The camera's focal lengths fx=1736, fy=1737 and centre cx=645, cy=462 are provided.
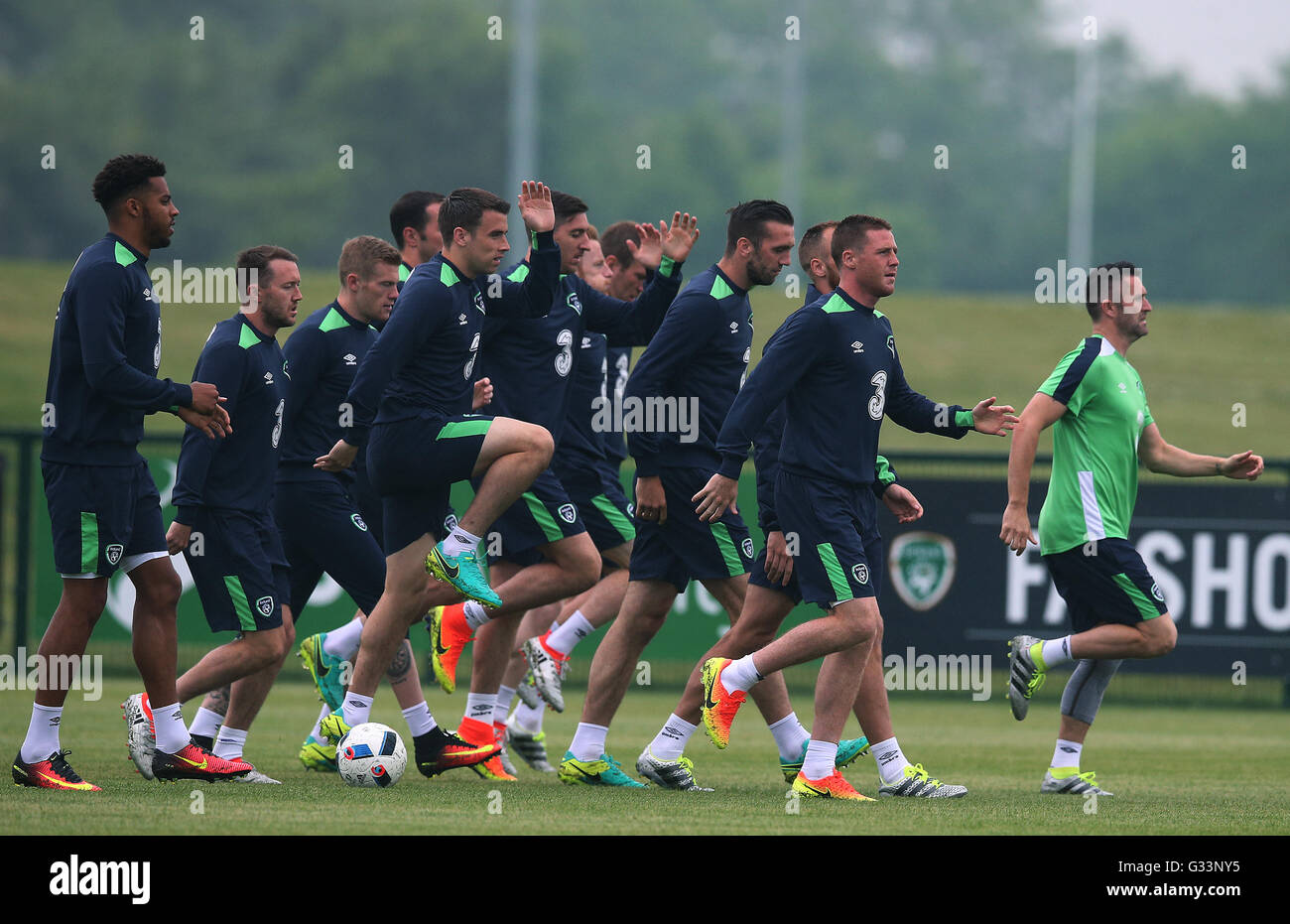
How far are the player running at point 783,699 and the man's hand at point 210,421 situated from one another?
2371 mm

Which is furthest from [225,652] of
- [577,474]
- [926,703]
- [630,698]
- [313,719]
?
[926,703]

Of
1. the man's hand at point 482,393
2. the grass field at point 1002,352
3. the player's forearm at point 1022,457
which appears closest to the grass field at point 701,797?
the player's forearm at point 1022,457

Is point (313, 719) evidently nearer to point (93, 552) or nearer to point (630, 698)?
point (630, 698)

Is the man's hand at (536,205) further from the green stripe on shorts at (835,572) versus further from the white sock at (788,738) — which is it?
the white sock at (788,738)

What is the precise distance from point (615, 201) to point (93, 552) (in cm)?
4223

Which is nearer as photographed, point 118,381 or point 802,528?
point 118,381

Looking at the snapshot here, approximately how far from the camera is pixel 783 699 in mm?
8344

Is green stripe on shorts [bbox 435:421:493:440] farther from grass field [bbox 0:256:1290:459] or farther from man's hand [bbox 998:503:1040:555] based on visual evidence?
grass field [bbox 0:256:1290:459]

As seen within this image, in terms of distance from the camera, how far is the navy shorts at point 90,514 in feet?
22.9

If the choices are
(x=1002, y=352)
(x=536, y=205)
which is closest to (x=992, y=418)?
(x=536, y=205)

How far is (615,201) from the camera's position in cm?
4850

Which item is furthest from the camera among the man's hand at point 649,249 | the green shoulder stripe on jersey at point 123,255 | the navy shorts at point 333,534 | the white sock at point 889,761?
the man's hand at point 649,249

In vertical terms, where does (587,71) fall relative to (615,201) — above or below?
above

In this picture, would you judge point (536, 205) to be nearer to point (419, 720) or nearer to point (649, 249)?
point (649, 249)
